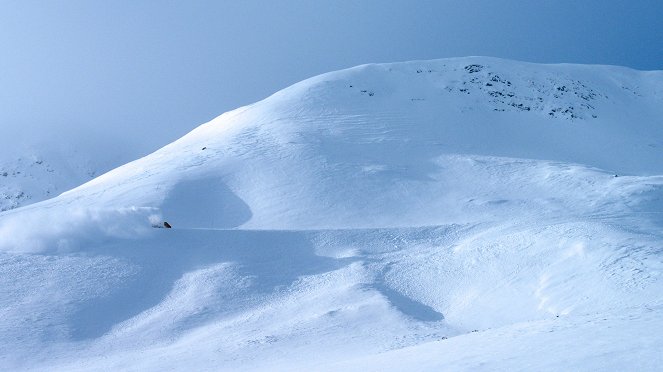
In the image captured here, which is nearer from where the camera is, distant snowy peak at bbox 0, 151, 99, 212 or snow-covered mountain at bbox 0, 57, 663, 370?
snow-covered mountain at bbox 0, 57, 663, 370

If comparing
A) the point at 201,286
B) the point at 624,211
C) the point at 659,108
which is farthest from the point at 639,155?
the point at 201,286

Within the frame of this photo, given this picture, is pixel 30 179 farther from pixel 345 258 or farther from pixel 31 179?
pixel 345 258

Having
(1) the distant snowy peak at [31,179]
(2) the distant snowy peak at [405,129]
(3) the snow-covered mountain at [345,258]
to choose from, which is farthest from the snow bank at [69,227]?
(1) the distant snowy peak at [31,179]

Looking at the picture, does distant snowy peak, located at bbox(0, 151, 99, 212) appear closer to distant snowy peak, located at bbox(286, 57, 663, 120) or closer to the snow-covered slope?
the snow-covered slope

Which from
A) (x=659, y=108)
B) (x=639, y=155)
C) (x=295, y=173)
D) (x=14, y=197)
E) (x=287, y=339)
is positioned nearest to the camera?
(x=287, y=339)

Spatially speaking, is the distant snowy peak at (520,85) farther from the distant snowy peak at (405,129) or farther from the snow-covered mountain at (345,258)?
the snow-covered mountain at (345,258)

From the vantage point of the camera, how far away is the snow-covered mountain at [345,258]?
13.5 meters

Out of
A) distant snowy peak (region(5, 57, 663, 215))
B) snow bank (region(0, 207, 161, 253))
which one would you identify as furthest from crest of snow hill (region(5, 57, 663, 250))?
snow bank (region(0, 207, 161, 253))

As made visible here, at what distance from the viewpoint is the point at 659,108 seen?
173 ft

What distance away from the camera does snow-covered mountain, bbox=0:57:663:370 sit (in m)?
13.5

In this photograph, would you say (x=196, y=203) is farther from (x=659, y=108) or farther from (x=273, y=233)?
(x=659, y=108)

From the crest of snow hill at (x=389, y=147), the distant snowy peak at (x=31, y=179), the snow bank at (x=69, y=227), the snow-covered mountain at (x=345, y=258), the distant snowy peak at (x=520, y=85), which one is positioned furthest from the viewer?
the distant snowy peak at (x=31, y=179)

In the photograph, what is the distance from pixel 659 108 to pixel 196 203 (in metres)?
44.0

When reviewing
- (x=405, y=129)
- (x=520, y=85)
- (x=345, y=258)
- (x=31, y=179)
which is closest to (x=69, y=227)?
(x=345, y=258)
